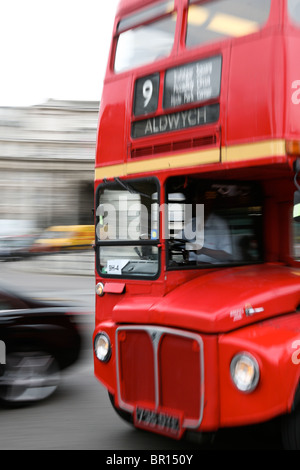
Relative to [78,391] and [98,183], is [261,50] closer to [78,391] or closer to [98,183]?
[98,183]

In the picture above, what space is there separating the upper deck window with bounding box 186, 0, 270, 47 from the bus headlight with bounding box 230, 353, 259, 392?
7.99ft

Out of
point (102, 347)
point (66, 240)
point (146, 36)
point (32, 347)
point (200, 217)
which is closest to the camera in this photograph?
point (102, 347)

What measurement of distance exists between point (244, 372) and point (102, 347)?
148cm

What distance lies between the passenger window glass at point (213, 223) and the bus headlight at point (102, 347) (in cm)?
82

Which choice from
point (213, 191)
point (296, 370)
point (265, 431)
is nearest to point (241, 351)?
point (296, 370)

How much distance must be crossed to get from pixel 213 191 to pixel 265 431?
6.70 feet

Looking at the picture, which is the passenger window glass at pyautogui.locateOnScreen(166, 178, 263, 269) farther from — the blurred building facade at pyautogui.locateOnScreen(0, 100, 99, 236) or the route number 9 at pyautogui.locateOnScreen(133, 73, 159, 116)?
the blurred building facade at pyautogui.locateOnScreen(0, 100, 99, 236)

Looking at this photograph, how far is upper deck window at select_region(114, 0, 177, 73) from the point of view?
18.8ft

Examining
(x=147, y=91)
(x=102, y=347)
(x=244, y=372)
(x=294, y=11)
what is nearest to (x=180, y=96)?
(x=147, y=91)

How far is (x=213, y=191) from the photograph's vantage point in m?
5.66

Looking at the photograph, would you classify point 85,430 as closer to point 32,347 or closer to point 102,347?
point 102,347

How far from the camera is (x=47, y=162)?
40.7m

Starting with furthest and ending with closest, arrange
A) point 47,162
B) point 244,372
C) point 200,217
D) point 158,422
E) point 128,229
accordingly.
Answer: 1. point 47,162
2. point 128,229
3. point 200,217
4. point 158,422
5. point 244,372

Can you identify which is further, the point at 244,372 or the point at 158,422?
the point at 158,422
